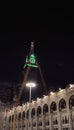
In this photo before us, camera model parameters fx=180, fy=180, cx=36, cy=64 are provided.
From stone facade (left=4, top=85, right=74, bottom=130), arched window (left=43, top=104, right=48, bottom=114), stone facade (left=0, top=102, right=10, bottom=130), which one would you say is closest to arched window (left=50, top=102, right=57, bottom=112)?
stone facade (left=4, top=85, right=74, bottom=130)

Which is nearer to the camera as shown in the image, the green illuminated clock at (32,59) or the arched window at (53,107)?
the arched window at (53,107)

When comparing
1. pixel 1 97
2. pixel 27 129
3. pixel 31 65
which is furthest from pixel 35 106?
pixel 1 97

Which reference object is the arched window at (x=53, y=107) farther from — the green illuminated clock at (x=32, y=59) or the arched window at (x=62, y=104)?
the green illuminated clock at (x=32, y=59)

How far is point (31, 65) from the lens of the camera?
132 meters

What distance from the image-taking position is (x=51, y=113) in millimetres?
58375

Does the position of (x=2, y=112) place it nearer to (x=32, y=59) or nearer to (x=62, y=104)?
(x=32, y=59)

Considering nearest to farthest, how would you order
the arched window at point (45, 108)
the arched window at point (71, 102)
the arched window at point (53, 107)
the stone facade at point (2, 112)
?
the arched window at point (71, 102)
the arched window at point (53, 107)
the arched window at point (45, 108)
the stone facade at point (2, 112)

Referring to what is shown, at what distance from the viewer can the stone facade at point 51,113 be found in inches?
1992

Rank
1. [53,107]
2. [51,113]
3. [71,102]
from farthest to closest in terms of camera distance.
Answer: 1. [51,113]
2. [53,107]
3. [71,102]

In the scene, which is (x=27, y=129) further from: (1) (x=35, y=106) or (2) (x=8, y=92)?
(2) (x=8, y=92)

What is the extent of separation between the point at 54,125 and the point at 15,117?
3605 cm

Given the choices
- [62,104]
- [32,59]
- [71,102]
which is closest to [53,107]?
[62,104]

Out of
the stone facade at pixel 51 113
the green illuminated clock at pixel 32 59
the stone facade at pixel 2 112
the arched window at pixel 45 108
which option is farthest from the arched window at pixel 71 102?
the green illuminated clock at pixel 32 59

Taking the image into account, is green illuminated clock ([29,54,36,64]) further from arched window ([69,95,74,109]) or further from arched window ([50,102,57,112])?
arched window ([69,95,74,109])
